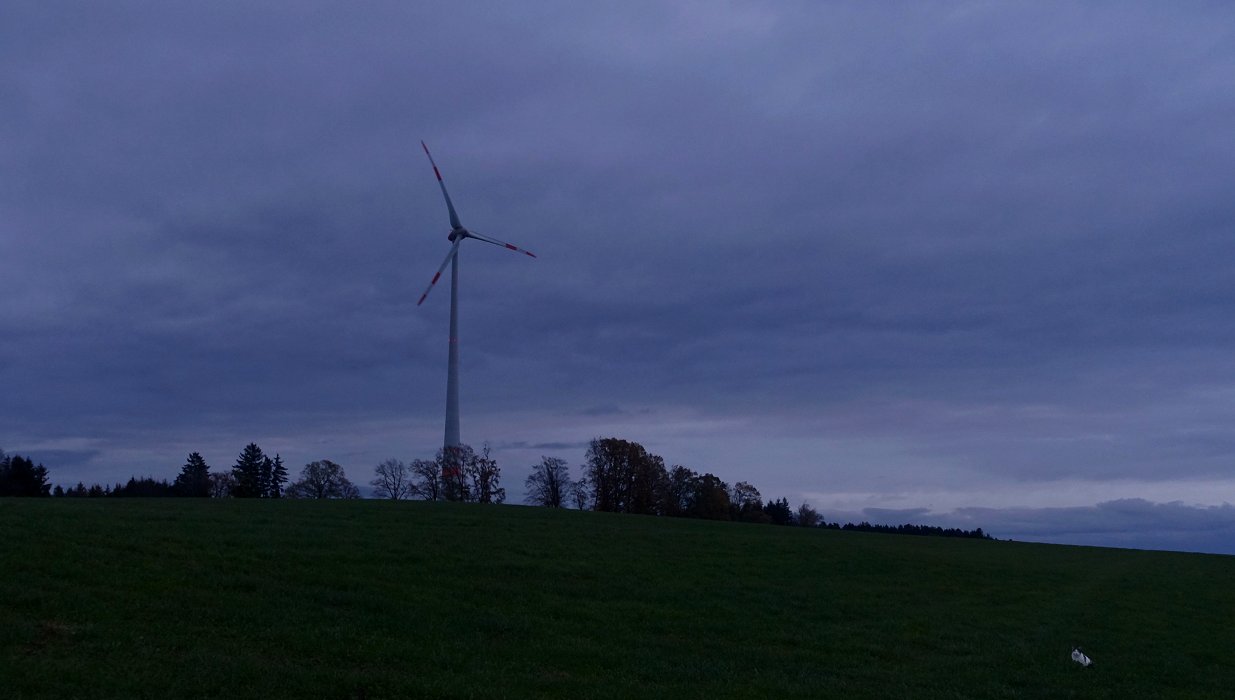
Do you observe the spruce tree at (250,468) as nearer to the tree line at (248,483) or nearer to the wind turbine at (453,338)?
the tree line at (248,483)

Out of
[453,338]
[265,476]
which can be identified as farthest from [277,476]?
[453,338]

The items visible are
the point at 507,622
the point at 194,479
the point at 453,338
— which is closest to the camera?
the point at 507,622

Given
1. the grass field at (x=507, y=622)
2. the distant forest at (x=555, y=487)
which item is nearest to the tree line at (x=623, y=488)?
the distant forest at (x=555, y=487)

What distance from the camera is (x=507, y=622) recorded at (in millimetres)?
20812

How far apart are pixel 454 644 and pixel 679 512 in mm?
115543

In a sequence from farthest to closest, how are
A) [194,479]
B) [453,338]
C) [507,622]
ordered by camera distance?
[194,479] < [453,338] < [507,622]

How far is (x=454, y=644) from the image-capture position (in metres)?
18.2

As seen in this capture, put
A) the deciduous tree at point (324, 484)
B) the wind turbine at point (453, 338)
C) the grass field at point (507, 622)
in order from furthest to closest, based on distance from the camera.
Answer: the deciduous tree at point (324, 484) < the wind turbine at point (453, 338) < the grass field at point (507, 622)

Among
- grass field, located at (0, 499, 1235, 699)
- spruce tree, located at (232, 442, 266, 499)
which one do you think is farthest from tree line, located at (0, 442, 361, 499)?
grass field, located at (0, 499, 1235, 699)

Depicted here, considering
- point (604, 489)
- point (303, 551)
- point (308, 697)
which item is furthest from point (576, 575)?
point (604, 489)

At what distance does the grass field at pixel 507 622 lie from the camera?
48.9ft

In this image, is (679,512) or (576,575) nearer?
(576,575)

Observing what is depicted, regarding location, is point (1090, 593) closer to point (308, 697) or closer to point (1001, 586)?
point (1001, 586)

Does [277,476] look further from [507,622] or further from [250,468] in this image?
[507,622]
